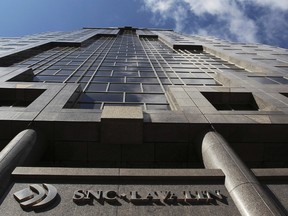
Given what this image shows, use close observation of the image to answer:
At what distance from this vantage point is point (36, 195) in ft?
28.2

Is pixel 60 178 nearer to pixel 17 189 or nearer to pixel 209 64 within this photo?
pixel 17 189

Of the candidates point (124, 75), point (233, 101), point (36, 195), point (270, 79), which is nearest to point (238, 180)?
point (36, 195)

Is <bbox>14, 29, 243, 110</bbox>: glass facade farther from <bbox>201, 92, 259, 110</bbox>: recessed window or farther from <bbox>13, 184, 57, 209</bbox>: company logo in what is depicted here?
<bbox>13, 184, 57, 209</bbox>: company logo

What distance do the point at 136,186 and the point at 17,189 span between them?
367 cm

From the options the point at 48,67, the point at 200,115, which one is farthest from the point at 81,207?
the point at 48,67

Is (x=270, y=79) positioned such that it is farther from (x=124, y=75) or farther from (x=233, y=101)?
(x=124, y=75)

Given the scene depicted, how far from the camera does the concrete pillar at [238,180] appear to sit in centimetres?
799

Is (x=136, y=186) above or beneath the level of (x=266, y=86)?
beneath

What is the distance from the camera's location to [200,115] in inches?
519

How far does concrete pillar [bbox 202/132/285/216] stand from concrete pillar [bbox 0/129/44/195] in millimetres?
6503

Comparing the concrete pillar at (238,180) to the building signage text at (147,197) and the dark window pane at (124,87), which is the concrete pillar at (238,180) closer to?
the building signage text at (147,197)

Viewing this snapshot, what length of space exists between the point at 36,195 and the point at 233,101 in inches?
480

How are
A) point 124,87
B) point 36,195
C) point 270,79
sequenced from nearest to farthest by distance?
1. point 36,195
2. point 124,87
3. point 270,79

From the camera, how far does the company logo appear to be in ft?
26.9
